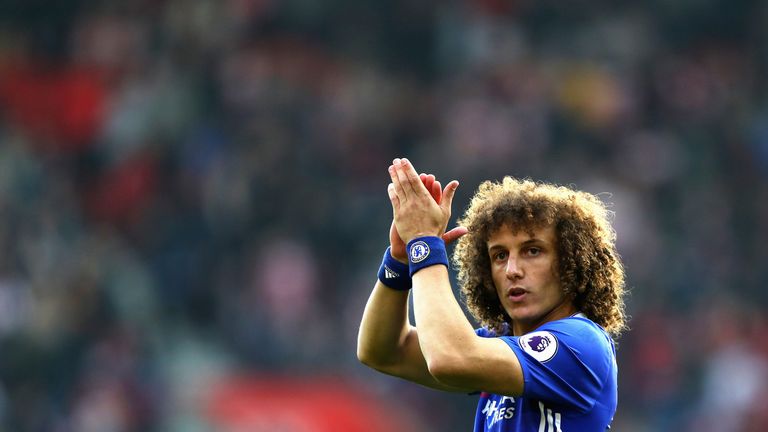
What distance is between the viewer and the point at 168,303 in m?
12.0

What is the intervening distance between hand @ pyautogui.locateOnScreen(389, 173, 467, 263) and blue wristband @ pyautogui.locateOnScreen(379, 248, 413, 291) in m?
0.03

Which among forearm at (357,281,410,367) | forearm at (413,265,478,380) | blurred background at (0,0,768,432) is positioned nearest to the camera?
forearm at (413,265,478,380)

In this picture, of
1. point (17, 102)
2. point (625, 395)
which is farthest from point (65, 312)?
point (625, 395)

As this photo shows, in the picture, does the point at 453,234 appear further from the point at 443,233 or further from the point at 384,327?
the point at 384,327

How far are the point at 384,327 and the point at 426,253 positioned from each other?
64 centimetres

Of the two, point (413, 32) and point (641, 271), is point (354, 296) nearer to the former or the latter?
point (641, 271)

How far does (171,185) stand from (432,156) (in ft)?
8.52

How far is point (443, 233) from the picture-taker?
13.6ft

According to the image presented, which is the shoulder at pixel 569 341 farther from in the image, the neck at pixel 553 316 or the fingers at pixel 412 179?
the fingers at pixel 412 179

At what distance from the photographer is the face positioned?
→ 13.8 ft

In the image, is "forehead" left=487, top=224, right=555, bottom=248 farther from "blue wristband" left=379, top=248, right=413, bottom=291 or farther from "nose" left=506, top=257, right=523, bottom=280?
"blue wristband" left=379, top=248, right=413, bottom=291

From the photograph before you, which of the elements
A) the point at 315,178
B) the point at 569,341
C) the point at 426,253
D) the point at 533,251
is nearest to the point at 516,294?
the point at 533,251

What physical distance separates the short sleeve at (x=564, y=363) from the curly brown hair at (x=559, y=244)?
204 mm

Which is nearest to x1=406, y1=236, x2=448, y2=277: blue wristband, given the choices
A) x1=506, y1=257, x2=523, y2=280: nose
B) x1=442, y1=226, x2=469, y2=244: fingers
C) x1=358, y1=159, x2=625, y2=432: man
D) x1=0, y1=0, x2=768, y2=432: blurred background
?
x1=358, y1=159, x2=625, y2=432: man
